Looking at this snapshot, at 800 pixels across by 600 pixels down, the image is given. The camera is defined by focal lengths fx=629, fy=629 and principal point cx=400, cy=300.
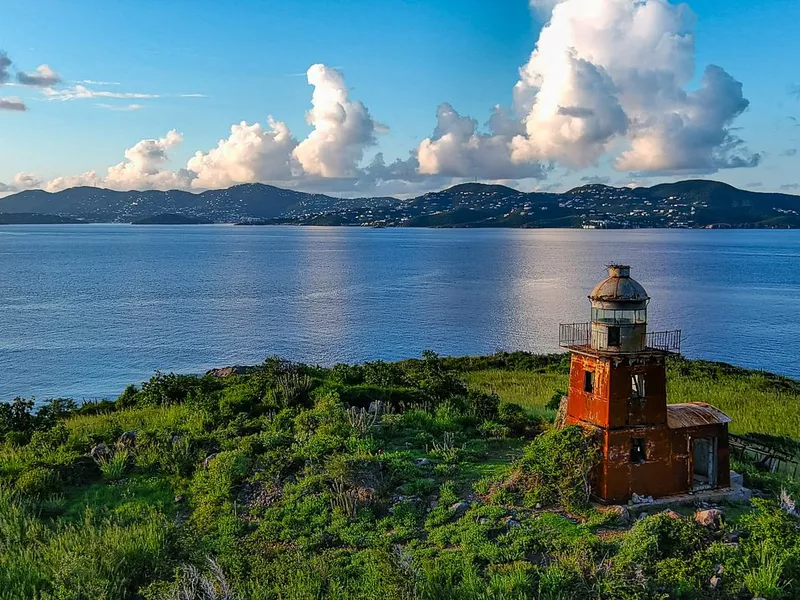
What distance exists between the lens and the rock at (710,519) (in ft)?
46.5

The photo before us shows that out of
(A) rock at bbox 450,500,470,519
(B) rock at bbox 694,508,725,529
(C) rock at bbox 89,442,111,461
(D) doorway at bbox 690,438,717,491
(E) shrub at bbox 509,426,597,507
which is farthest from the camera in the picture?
(C) rock at bbox 89,442,111,461

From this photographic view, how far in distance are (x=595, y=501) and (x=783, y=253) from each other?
183 meters

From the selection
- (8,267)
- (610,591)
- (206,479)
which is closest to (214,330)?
(206,479)

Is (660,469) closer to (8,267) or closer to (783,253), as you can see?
(8,267)

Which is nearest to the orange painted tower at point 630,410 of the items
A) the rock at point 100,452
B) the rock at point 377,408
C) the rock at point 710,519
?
the rock at point 710,519

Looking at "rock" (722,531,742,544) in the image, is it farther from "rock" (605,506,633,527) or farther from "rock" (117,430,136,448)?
"rock" (117,430,136,448)

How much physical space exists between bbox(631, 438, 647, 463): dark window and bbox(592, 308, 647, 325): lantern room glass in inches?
122

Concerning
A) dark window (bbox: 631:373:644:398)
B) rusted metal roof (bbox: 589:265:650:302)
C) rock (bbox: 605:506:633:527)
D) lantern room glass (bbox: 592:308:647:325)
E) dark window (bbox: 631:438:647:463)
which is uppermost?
rusted metal roof (bbox: 589:265:650:302)

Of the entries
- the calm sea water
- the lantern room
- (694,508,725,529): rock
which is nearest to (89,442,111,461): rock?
the lantern room

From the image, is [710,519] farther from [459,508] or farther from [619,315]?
[459,508]

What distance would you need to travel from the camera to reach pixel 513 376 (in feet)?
137

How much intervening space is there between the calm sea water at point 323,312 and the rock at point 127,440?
70.8 feet

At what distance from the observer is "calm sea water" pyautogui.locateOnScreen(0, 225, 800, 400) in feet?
168

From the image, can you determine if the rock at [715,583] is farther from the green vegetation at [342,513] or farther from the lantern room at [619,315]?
the lantern room at [619,315]
